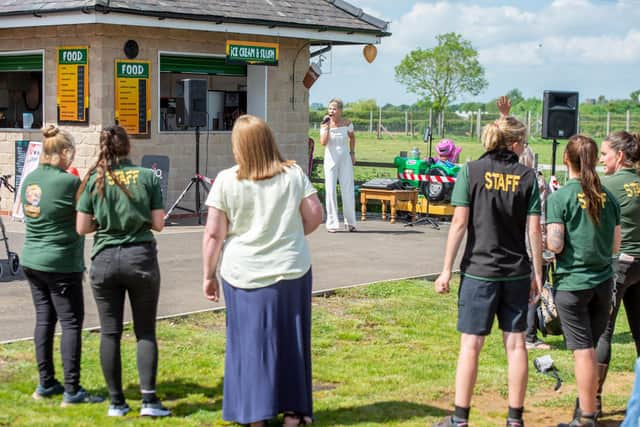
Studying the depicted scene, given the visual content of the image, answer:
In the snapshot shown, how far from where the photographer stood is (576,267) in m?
5.96

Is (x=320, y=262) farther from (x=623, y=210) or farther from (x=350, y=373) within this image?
(x=623, y=210)

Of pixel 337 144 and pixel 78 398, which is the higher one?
pixel 337 144

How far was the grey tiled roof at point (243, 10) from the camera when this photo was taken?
52.1 feet

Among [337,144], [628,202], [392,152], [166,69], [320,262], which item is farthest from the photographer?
[392,152]

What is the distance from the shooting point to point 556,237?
19.5ft

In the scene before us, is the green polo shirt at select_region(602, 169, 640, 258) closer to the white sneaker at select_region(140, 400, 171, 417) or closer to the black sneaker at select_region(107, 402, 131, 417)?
the white sneaker at select_region(140, 400, 171, 417)

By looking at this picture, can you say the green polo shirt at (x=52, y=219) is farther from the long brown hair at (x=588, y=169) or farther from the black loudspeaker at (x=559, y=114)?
the black loudspeaker at (x=559, y=114)

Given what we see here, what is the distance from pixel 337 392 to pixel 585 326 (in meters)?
1.85

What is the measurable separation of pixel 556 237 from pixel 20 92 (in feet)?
51.9

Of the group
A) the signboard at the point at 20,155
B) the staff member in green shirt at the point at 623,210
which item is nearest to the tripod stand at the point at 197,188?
the signboard at the point at 20,155

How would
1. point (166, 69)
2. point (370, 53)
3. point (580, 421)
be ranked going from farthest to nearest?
point (370, 53), point (166, 69), point (580, 421)

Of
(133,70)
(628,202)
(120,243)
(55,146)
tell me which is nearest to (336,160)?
(133,70)

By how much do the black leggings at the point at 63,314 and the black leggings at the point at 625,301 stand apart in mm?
3300

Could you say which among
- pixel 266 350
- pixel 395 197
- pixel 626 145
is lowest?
pixel 395 197
